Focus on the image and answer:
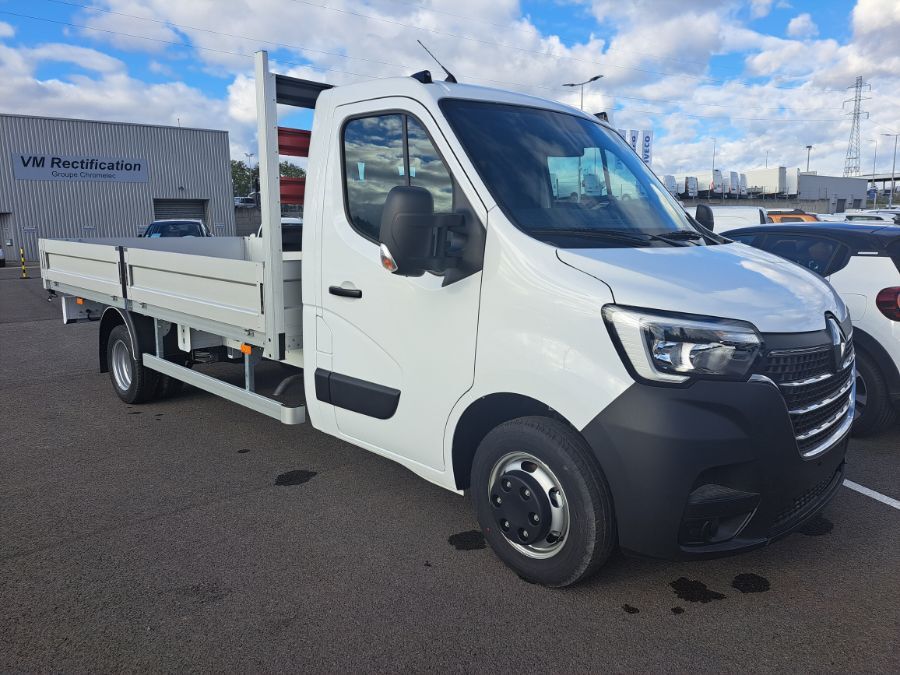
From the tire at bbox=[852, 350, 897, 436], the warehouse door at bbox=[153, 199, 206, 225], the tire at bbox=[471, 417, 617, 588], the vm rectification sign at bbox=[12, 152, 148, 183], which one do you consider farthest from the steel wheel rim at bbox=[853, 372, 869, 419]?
the vm rectification sign at bbox=[12, 152, 148, 183]

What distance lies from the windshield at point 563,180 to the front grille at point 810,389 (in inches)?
34.5

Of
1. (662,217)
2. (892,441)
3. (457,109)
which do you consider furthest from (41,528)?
(892,441)

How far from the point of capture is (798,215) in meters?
17.5

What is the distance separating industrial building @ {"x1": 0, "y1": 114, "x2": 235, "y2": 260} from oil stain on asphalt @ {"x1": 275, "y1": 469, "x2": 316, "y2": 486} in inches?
1400

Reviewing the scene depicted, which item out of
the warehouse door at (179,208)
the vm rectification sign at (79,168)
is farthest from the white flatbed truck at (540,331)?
the warehouse door at (179,208)

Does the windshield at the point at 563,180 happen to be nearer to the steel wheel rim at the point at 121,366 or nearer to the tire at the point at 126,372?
the tire at the point at 126,372

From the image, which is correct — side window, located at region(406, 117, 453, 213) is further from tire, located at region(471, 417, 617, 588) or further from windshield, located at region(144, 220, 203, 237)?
windshield, located at region(144, 220, 203, 237)

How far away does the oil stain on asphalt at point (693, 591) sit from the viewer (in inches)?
128

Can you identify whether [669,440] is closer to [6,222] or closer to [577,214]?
[577,214]

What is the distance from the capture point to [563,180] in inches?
144

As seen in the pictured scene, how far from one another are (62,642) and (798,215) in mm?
18407

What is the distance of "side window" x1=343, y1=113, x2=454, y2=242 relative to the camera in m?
3.47

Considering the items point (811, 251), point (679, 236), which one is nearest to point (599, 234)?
point (679, 236)

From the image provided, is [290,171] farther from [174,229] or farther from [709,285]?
[174,229]
